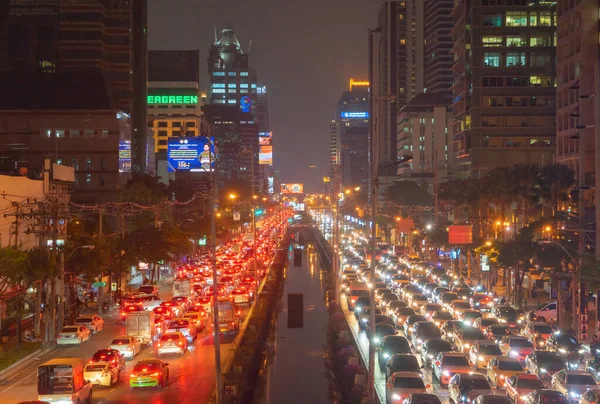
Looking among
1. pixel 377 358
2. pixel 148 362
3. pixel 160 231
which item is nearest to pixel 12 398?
pixel 148 362

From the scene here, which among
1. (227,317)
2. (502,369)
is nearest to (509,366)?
(502,369)

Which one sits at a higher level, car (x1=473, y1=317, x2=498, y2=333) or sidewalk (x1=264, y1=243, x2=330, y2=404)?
car (x1=473, y1=317, x2=498, y2=333)

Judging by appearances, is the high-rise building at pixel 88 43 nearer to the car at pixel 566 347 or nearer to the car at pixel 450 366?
the car at pixel 566 347

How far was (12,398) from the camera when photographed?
3130cm

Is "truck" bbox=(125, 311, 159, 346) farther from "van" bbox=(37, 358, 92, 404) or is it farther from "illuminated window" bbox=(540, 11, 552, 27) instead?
→ "illuminated window" bbox=(540, 11, 552, 27)

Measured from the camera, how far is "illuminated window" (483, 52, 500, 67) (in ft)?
367

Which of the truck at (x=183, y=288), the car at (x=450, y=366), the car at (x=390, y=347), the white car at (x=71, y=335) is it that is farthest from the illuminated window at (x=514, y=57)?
the car at (x=450, y=366)

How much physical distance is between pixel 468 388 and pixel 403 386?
7.20 feet

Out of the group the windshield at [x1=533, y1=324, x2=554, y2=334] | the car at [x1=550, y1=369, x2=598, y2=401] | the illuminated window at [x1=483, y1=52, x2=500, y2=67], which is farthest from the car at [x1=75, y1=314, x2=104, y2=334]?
the illuminated window at [x1=483, y1=52, x2=500, y2=67]

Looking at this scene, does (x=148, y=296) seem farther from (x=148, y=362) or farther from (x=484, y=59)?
(x=484, y=59)

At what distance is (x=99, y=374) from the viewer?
1300 inches

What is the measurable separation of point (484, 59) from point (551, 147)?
16.3 metres

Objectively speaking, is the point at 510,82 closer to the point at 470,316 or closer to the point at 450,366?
the point at 470,316

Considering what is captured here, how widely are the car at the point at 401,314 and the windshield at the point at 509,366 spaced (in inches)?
643
